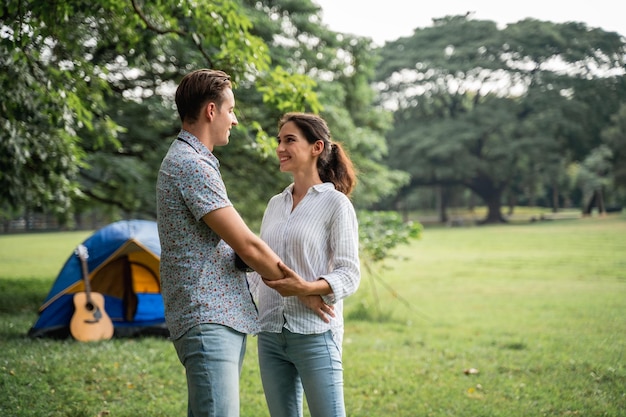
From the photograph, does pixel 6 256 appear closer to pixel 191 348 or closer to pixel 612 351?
pixel 612 351

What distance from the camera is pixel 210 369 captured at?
1.76 m

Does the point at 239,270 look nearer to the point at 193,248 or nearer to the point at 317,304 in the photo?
the point at 193,248

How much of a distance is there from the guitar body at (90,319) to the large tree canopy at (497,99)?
681cm

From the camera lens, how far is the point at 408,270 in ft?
49.4

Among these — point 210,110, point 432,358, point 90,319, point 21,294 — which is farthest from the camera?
point 21,294

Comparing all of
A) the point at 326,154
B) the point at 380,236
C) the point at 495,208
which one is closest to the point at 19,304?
the point at 380,236

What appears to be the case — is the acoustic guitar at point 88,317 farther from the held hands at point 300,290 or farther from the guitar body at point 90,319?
the held hands at point 300,290

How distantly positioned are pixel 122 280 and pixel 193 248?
575 centimetres

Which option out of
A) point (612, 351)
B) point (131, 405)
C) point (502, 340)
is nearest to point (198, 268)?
point (131, 405)

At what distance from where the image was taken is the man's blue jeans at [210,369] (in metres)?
1.76

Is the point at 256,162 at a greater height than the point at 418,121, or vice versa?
the point at 418,121

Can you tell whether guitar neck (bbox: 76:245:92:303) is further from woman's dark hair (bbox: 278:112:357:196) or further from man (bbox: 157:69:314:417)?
man (bbox: 157:69:314:417)

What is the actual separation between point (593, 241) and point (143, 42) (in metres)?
12.6

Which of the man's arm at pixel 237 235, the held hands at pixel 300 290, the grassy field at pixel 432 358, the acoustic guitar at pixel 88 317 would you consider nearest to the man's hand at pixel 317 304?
the held hands at pixel 300 290
